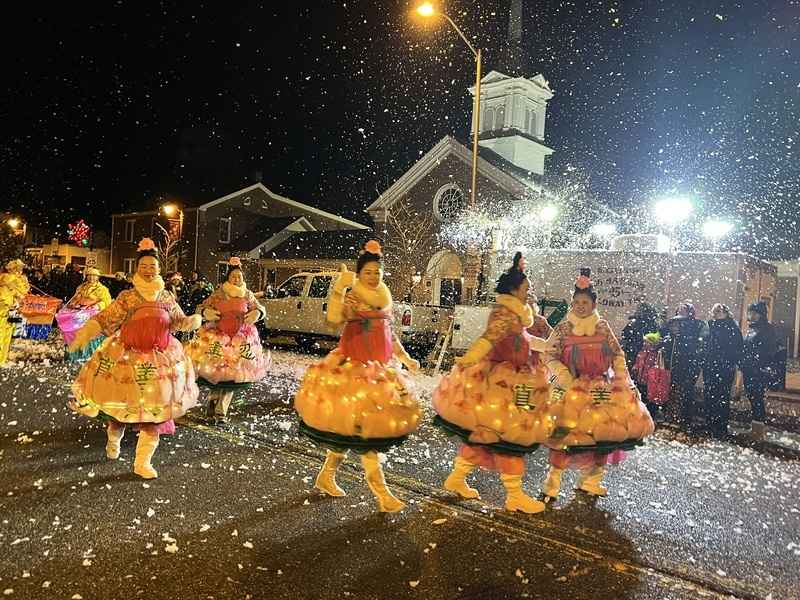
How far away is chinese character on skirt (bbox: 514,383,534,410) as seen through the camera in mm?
4867

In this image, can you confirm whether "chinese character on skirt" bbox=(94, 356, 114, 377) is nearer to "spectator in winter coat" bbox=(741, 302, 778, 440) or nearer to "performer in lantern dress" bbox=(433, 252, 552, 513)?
"performer in lantern dress" bbox=(433, 252, 552, 513)

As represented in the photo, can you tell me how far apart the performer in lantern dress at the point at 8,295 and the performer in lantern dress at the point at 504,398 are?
9061 mm

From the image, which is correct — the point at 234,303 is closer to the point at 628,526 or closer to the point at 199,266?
the point at 628,526

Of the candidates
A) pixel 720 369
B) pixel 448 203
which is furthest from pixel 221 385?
pixel 448 203

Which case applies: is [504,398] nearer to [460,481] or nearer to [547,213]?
[460,481]

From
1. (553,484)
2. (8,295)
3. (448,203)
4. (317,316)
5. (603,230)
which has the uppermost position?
(448,203)

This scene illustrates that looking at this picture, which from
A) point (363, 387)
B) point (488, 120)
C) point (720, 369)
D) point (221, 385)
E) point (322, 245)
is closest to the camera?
point (363, 387)

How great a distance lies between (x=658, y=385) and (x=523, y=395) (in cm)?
503

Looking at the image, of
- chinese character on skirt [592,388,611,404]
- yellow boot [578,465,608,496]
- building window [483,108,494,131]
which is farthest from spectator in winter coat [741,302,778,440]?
building window [483,108,494,131]

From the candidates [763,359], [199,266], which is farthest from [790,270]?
[199,266]

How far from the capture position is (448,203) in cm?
3238

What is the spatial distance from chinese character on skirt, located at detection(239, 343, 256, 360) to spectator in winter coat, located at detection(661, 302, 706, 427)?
18.9 ft

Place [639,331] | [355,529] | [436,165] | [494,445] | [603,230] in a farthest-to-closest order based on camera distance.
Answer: [436,165] < [603,230] < [639,331] < [494,445] < [355,529]

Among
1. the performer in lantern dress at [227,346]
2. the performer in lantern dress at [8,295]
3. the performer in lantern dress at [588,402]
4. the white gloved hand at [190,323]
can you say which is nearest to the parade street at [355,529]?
the performer in lantern dress at [588,402]
